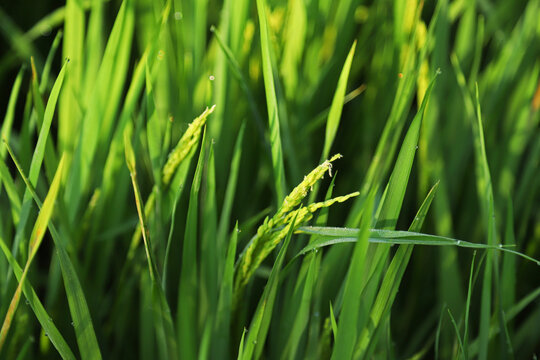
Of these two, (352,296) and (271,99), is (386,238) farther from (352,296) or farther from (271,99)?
(271,99)

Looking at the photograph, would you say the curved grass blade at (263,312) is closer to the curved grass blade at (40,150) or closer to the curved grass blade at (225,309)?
the curved grass blade at (225,309)

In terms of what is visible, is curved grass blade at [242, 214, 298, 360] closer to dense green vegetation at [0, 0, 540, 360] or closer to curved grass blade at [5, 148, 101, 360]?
dense green vegetation at [0, 0, 540, 360]

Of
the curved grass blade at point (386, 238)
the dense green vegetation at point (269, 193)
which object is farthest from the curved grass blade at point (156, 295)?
the curved grass blade at point (386, 238)

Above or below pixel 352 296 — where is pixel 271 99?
above

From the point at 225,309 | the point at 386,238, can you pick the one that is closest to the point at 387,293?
the point at 386,238

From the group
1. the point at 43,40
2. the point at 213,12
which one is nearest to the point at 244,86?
the point at 213,12

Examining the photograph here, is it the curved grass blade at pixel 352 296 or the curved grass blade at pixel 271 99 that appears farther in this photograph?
the curved grass blade at pixel 271 99

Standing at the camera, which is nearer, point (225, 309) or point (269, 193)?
point (225, 309)

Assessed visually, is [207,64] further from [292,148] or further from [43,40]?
[43,40]
